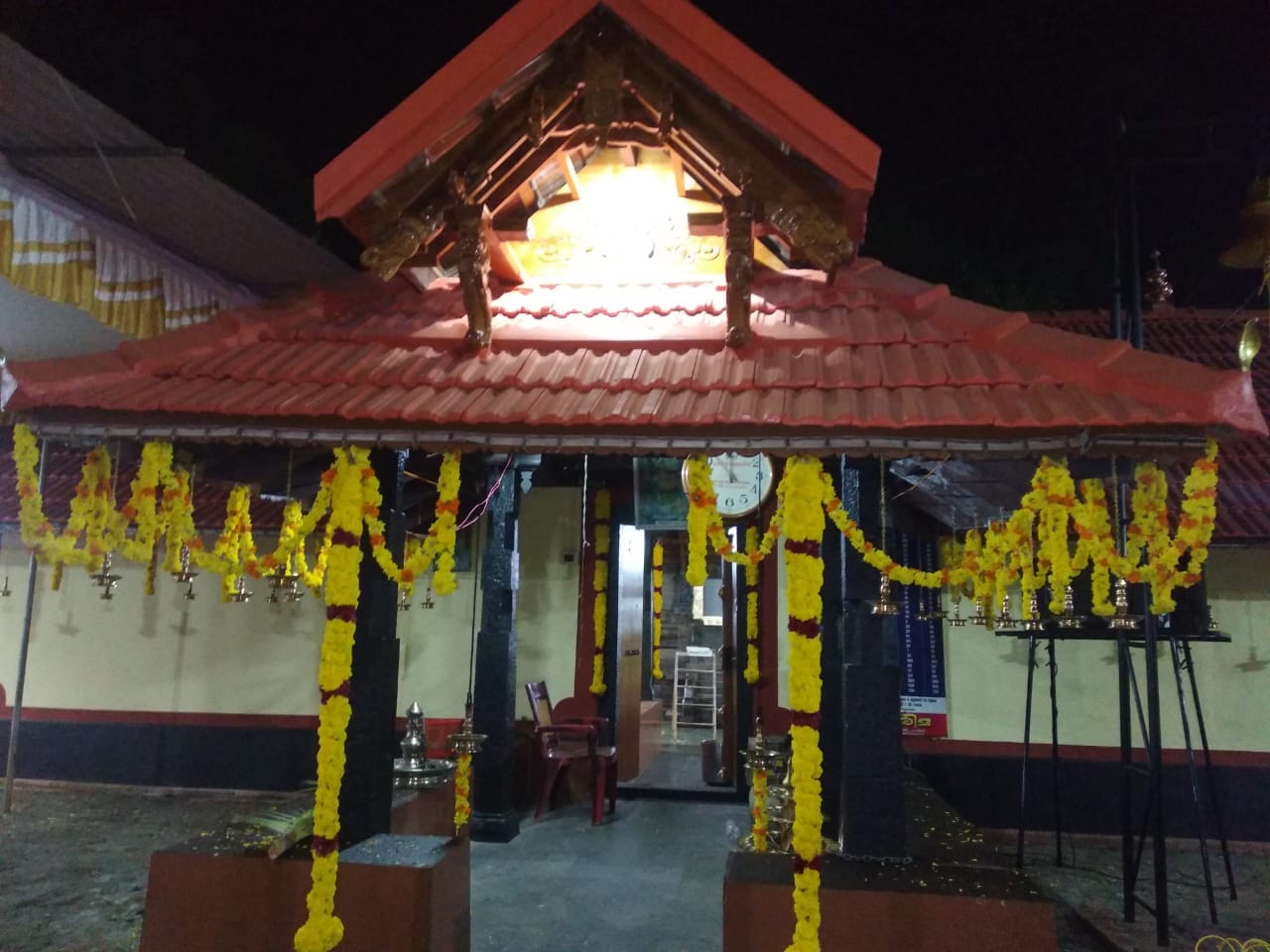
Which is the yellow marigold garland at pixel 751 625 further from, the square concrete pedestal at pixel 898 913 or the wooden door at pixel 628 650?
the square concrete pedestal at pixel 898 913

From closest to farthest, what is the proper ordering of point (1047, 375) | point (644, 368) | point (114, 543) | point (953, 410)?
point (953, 410)
point (1047, 375)
point (644, 368)
point (114, 543)

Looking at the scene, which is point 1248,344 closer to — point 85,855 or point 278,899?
point 278,899

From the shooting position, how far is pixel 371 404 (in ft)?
13.2

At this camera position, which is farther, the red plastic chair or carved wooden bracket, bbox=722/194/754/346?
the red plastic chair

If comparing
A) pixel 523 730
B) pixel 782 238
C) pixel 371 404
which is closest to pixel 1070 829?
pixel 523 730

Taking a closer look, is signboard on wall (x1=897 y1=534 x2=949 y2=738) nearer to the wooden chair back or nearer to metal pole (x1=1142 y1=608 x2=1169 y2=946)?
metal pole (x1=1142 y1=608 x2=1169 y2=946)

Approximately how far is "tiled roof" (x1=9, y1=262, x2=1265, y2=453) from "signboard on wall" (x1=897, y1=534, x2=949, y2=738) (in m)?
5.00

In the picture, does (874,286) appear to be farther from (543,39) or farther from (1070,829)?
(1070,829)

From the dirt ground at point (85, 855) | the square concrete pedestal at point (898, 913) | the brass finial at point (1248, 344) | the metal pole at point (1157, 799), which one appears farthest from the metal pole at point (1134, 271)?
the dirt ground at point (85, 855)

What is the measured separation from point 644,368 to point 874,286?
1.54 m

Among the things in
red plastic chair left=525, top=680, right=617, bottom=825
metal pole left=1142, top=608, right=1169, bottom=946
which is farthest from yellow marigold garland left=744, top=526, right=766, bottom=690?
metal pole left=1142, top=608, right=1169, bottom=946

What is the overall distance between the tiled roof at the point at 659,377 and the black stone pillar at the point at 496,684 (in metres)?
2.93

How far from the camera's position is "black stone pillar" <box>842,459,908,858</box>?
4.14 metres

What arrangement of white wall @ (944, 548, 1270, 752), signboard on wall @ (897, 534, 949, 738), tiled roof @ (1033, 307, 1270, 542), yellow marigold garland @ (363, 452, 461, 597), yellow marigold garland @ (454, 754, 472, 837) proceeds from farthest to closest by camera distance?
1. signboard on wall @ (897, 534, 949, 738)
2. white wall @ (944, 548, 1270, 752)
3. tiled roof @ (1033, 307, 1270, 542)
4. yellow marigold garland @ (454, 754, 472, 837)
5. yellow marigold garland @ (363, 452, 461, 597)
